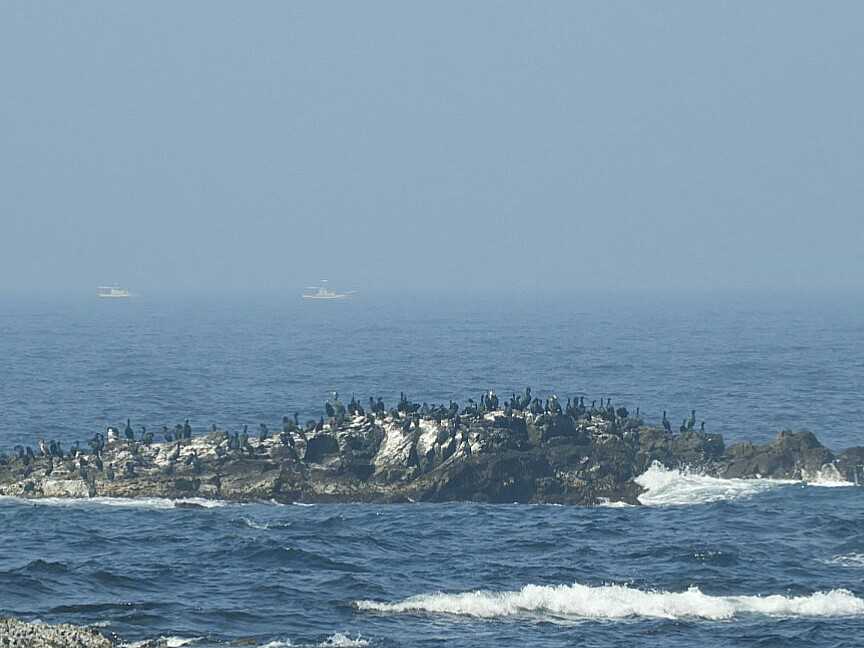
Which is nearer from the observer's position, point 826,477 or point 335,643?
point 335,643

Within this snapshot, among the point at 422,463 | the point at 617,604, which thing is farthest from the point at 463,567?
the point at 422,463

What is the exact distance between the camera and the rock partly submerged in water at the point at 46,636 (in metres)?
44.0

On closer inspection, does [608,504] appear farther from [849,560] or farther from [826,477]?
[849,560]

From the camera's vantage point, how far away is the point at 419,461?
7712 cm

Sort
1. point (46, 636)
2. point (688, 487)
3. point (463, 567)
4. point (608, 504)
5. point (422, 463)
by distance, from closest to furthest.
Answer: point (46, 636) < point (463, 567) < point (608, 504) < point (688, 487) < point (422, 463)

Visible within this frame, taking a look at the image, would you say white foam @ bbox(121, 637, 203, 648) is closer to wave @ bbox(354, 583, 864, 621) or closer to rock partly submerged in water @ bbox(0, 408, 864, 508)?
wave @ bbox(354, 583, 864, 621)

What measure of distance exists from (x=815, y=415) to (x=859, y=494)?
33.3 m

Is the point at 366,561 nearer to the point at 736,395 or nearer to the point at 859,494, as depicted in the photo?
the point at 859,494

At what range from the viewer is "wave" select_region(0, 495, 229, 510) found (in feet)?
237

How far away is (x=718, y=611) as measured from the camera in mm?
52781

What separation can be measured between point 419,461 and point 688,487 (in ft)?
47.3

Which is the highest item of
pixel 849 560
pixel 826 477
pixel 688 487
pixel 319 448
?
pixel 319 448

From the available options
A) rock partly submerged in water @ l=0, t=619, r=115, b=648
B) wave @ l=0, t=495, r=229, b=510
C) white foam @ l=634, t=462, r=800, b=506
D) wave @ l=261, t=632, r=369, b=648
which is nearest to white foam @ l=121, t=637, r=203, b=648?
rock partly submerged in water @ l=0, t=619, r=115, b=648

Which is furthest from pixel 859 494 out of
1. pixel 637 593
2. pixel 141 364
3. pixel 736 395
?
pixel 141 364
